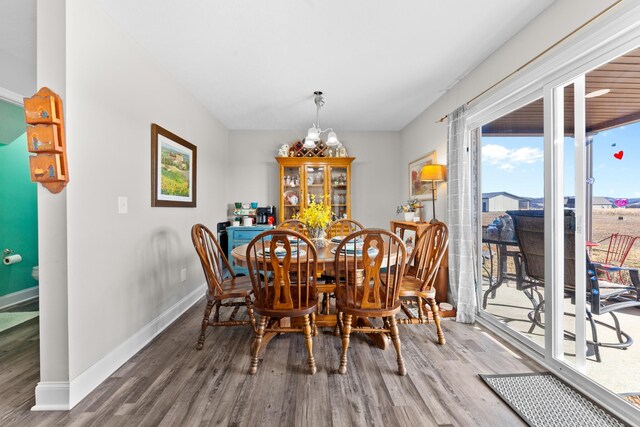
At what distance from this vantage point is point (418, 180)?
3.87 metres

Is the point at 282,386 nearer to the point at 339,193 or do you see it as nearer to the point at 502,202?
the point at 502,202

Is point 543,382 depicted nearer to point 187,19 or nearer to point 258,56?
point 258,56

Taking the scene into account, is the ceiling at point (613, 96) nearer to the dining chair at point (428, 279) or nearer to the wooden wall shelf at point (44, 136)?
the dining chair at point (428, 279)

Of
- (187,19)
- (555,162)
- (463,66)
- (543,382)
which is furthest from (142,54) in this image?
(543,382)

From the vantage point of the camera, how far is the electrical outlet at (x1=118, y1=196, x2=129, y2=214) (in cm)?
197

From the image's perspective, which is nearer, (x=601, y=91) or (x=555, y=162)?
(x=601, y=91)

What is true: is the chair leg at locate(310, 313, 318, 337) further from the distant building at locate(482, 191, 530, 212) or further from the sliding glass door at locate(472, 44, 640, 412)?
the distant building at locate(482, 191, 530, 212)

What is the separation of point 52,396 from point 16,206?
2804mm

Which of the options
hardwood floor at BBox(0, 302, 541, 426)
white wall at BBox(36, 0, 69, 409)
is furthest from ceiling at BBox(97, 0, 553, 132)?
hardwood floor at BBox(0, 302, 541, 426)

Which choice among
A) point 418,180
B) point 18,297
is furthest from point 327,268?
point 18,297

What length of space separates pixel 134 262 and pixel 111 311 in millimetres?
401

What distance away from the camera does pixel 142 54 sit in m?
2.26

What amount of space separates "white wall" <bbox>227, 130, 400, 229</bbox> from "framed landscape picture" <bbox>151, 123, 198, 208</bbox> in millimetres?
1373

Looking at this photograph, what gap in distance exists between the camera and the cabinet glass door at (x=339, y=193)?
4.47m
